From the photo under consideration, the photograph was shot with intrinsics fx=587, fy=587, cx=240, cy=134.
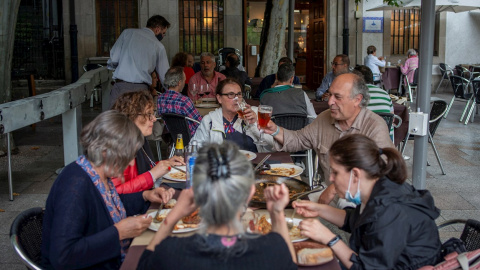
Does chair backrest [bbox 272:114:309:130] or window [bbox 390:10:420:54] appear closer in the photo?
chair backrest [bbox 272:114:309:130]

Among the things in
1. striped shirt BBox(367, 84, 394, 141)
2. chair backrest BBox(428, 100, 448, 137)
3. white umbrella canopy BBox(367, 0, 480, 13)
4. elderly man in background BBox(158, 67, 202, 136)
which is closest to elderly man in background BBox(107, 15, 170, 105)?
elderly man in background BBox(158, 67, 202, 136)

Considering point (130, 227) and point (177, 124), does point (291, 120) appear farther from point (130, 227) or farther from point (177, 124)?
point (130, 227)

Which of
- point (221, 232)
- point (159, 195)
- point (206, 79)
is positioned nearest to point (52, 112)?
point (206, 79)

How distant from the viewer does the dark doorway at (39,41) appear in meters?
15.2

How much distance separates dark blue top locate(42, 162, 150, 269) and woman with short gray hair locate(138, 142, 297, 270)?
2.15 ft

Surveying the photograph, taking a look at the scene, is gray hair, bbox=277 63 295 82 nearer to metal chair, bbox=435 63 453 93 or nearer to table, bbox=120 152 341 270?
table, bbox=120 152 341 270

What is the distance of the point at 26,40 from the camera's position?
15250 mm

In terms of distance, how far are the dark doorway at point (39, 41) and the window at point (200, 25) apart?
10.8 ft

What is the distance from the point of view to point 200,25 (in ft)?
53.6

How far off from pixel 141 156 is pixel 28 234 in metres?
1.17

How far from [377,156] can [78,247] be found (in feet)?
4.25

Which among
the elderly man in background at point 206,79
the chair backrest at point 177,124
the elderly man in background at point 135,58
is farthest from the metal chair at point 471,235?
the elderly man in background at point 206,79

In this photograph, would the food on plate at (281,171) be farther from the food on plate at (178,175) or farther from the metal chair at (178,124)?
the metal chair at (178,124)

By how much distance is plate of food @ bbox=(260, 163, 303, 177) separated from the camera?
3.56 metres
